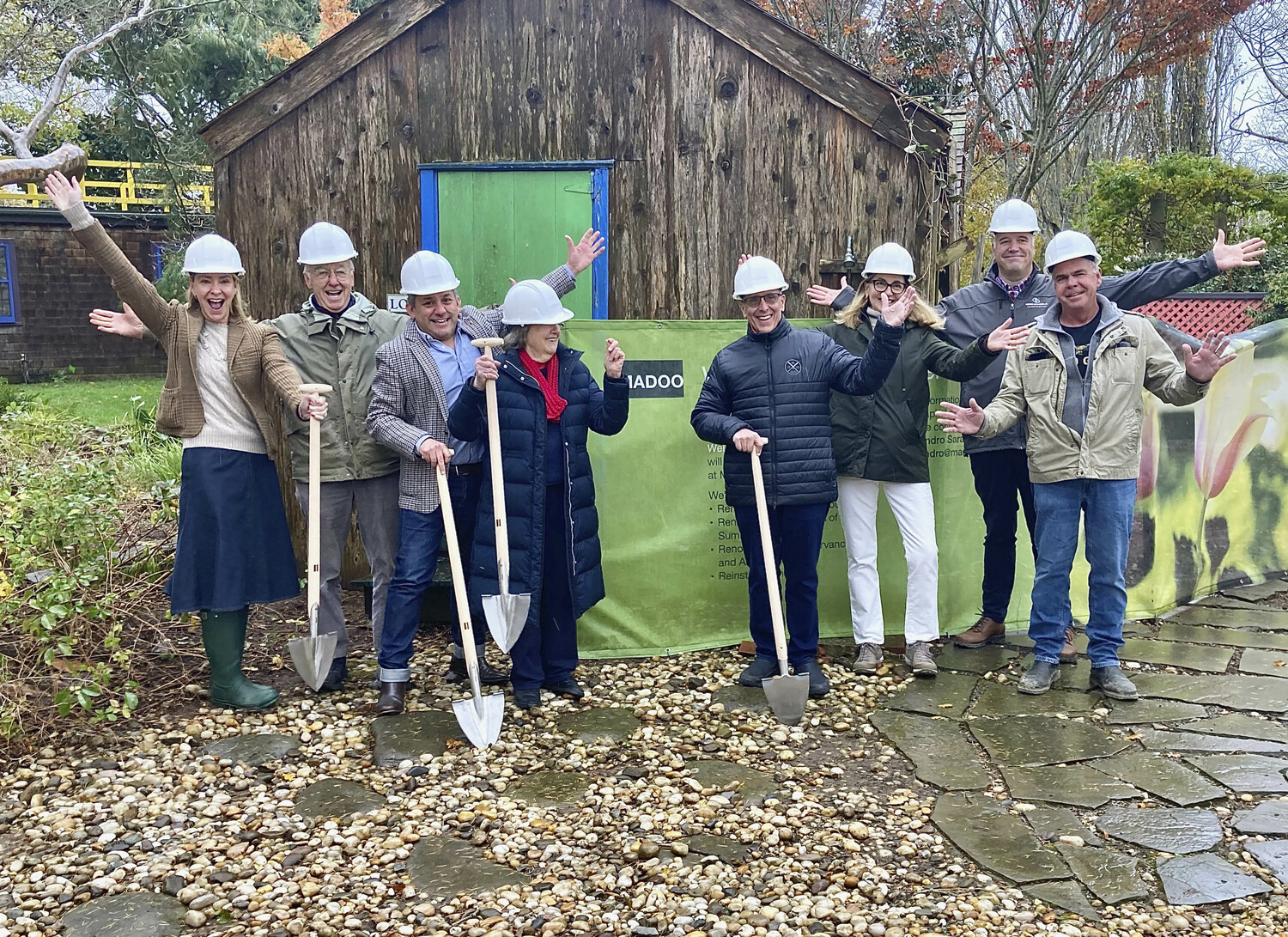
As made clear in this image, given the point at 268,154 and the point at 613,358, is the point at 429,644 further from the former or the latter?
the point at 268,154

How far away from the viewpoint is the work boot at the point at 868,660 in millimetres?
5258

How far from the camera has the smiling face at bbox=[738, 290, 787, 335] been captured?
4.86 meters

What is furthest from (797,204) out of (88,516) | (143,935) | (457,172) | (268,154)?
(143,935)

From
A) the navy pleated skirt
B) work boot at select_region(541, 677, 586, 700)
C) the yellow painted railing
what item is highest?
the yellow painted railing

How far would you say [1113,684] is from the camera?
488cm

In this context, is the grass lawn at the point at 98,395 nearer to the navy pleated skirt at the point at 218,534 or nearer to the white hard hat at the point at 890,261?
the navy pleated skirt at the point at 218,534

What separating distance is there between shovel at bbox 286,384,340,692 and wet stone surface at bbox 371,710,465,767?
0.35 meters

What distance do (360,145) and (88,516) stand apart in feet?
8.95

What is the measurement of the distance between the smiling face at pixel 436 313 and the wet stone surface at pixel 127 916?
8.18 ft

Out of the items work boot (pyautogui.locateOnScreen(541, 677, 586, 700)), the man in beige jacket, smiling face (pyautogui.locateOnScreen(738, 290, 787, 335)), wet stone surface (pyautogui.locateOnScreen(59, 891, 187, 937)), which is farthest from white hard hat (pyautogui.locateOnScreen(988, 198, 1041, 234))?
wet stone surface (pyautogui.locateOnScreen(59, 891, 187, 937))

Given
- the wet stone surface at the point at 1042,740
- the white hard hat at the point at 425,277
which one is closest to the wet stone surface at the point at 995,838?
the wet stone surface at the point at 1042,740

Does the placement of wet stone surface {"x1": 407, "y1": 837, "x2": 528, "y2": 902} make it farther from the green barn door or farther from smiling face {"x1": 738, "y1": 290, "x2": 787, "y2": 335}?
the green barn door

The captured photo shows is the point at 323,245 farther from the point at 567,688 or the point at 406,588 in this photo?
the point at 567,688

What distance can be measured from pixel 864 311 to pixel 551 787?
2720 millimetres
